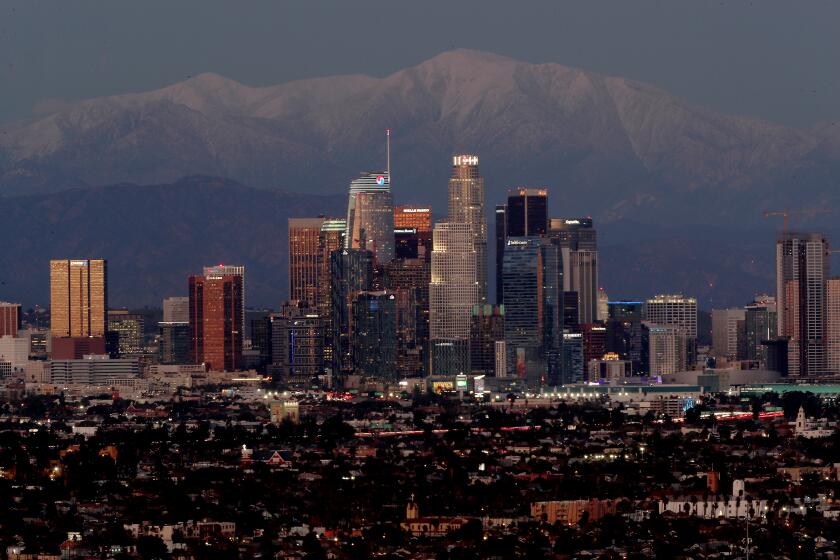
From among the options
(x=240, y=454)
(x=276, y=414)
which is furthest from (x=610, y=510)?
(x=276, y=414)

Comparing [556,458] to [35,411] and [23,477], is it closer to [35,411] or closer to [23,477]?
[23,477]

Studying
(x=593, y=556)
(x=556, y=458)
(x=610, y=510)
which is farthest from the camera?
(x=556, y=458)

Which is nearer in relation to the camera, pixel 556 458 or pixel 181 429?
pixel 556 458

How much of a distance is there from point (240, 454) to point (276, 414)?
41315 millimetres

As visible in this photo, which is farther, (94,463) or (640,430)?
(640,430)

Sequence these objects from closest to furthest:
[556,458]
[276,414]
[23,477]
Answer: [23,477] → [556,458] → [276,414]

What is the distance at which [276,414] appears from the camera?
16925 cm

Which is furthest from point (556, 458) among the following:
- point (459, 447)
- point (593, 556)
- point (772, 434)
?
point (593, 556)

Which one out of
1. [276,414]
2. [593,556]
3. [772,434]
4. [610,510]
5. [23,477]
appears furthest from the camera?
[276,414]

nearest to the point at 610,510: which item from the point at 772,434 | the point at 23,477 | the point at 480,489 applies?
the point at 480,489

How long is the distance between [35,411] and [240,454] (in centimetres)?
4950

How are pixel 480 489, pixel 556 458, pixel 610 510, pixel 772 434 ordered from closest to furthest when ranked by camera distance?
pixel 610 510 < pixel 480 489 < pixel 556 458 < pixel 772 434

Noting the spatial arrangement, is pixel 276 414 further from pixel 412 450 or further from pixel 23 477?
pixel 23 477

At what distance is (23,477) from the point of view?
11250cm
